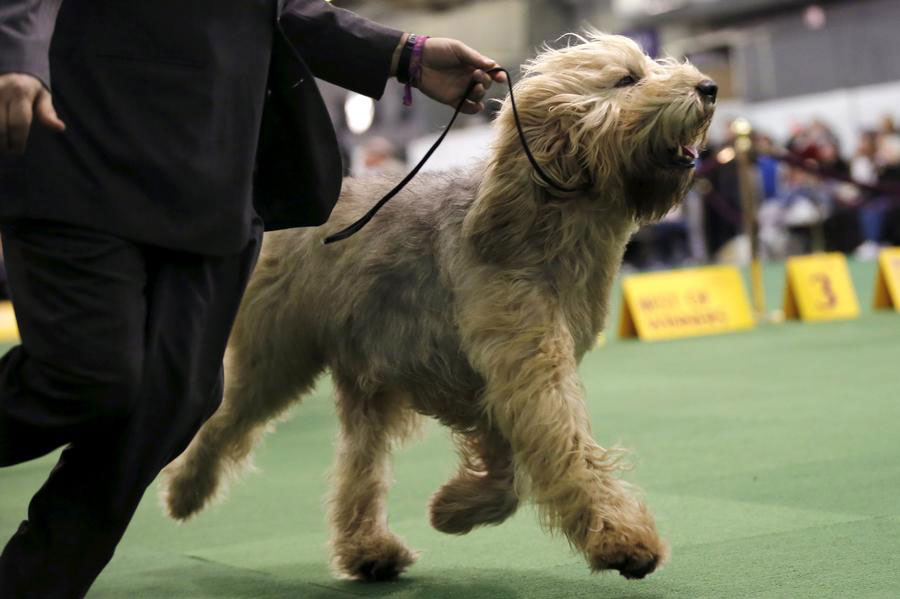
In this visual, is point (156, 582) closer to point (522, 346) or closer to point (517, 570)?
point (517, 570)

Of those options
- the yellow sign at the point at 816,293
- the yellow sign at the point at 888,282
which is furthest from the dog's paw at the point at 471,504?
the yellow sign at the point at 888,282

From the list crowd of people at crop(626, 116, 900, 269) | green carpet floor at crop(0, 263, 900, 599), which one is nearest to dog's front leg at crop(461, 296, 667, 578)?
green carpet floor at crop(0, 263, 900, 599)

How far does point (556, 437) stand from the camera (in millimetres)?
3146

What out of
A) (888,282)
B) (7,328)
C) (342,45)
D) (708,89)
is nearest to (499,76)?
(342,45)

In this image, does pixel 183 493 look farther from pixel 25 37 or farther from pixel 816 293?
pixel 816 293

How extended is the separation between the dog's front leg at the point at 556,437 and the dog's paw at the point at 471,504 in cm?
37

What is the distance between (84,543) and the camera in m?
2.61

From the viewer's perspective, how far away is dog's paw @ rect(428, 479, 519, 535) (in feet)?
12.0

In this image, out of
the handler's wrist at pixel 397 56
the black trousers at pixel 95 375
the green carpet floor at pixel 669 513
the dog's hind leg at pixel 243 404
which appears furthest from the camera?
the dog's hind leg at pixel 243 404

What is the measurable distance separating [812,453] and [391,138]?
1721cm

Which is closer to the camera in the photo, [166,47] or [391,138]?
[166,47]

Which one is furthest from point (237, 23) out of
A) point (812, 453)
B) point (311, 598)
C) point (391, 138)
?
point (391, 138)

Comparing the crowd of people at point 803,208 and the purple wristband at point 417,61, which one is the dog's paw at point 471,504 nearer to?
the purple wristband at point 417,61

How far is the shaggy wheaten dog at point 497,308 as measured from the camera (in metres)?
3.20
